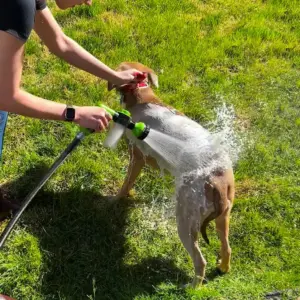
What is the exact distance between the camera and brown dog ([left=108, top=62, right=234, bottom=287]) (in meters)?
3.45

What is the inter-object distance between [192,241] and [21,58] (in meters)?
1.84

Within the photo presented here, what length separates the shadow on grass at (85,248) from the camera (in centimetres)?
368

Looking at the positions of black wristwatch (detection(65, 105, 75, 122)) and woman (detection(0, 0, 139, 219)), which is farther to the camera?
black wristwatch (detection(65, 105, 75, 122))

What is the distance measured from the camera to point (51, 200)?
4312 mm

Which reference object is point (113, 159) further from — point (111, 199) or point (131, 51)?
point (131, 51)

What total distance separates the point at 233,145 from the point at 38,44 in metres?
2.71

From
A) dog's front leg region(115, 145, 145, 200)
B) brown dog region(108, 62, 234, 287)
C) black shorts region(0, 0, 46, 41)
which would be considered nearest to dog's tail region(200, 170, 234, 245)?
brown dog region(108, 62, 234, 287)

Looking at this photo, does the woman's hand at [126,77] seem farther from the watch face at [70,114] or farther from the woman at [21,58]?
the watch face at [70,114]

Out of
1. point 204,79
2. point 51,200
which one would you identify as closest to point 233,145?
point 204,79

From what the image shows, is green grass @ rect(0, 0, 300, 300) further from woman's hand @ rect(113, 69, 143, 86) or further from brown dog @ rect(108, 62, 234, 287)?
woman's hand @ rect(113, 69, 143, 86)

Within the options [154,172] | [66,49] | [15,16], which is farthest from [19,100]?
[154,172]

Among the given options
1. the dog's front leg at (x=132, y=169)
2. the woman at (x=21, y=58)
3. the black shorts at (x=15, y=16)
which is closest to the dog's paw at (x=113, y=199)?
the dog's front leg at (x=132, y=169)

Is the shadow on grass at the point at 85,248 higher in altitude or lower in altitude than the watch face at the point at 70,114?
lower

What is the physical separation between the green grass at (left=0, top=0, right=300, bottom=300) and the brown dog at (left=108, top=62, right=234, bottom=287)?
33 centimetres
